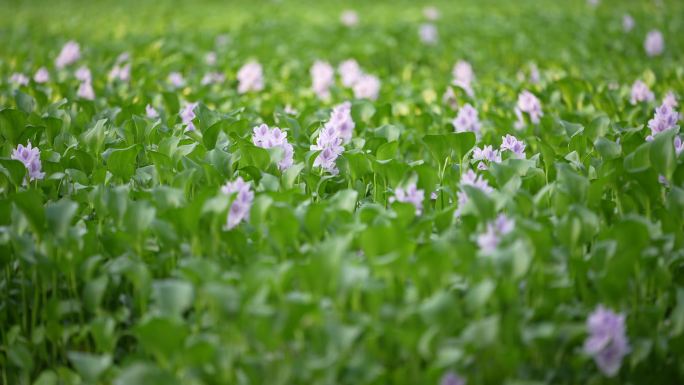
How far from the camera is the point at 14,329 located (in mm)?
2154

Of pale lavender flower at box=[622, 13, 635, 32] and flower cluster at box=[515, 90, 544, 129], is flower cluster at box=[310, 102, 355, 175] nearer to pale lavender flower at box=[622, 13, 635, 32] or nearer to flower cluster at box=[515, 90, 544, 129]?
flower cluster at box=[515, 90, 544, 129]

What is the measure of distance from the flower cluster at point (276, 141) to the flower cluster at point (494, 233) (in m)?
0.93

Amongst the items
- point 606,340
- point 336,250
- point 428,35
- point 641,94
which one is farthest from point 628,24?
point 336,250

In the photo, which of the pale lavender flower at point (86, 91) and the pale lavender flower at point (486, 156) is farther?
the pale lavender flower at point (86, 91)

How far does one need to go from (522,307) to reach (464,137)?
1.07 m

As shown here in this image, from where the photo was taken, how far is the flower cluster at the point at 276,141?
2.78 meters

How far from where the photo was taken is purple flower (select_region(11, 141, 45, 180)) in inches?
103

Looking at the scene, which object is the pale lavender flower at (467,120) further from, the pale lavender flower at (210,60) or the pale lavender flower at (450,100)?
the pale lavender flower at (210,60)

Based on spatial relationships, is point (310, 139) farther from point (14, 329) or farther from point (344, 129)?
point (14, 329)

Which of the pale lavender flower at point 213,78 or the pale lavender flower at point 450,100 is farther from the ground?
the pale lavender flower at point 450,100

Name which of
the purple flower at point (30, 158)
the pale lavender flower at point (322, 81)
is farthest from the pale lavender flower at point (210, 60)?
Result: the purple flower at point (30, 158)

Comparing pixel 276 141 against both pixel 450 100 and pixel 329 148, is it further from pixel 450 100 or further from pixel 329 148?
pixel 450 100

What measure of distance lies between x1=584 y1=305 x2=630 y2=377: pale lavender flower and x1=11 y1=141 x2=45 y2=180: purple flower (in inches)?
78.1

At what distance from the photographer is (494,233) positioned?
2.07 meters
